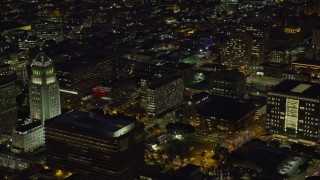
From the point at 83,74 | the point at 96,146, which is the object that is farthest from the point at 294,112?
the point at 83,74

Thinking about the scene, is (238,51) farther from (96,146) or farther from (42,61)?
(96,146)

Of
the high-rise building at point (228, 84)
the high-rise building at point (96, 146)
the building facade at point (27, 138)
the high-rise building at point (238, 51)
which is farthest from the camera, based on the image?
the high-rise building at point (238, 51)

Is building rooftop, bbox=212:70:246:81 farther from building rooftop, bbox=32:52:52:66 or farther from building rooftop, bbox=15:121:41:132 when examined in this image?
building rooftop, bbox=15:121:41:132

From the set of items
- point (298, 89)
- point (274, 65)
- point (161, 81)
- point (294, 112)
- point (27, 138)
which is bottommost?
point (27, 138)

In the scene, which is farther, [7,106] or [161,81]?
[161,81]

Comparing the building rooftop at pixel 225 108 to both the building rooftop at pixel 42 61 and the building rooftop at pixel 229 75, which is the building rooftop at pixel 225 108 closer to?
the building rooftop at pixel 229 75

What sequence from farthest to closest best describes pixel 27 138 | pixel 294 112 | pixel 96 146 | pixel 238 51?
pixel 238 51 < pixel 294 112 < pixel 27 138 < pixel 96 146

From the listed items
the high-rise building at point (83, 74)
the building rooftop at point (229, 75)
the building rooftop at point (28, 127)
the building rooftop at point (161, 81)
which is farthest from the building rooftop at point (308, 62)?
the building rooftop at point (28, 127)
